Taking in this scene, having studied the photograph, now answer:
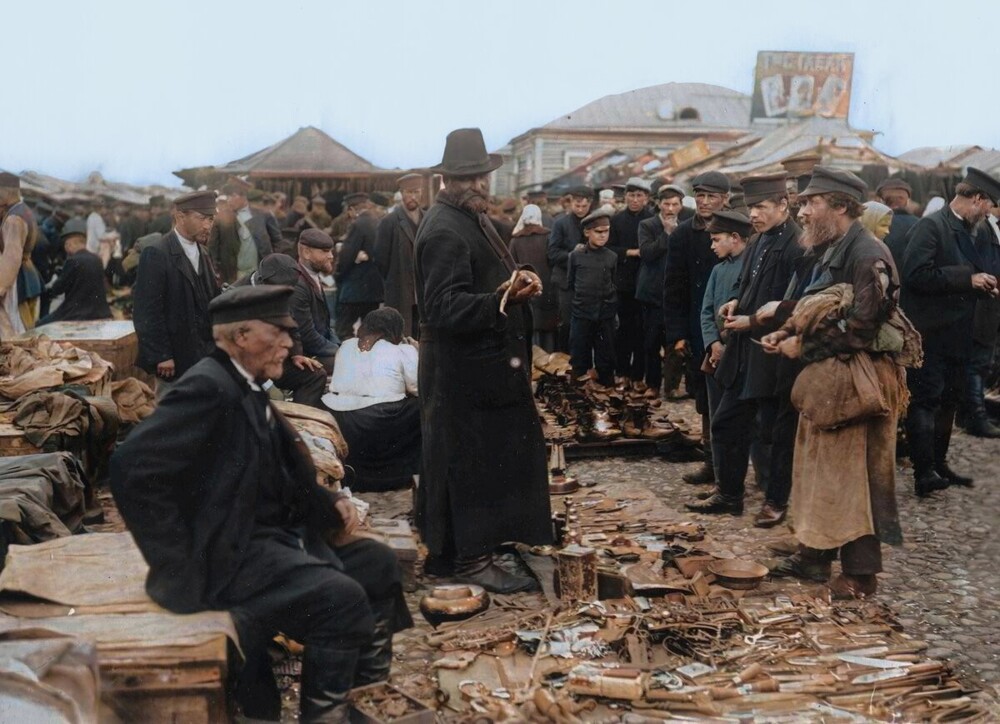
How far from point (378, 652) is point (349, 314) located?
Answer: 316 inches

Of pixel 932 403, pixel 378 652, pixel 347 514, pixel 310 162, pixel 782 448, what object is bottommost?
pixel 378 652

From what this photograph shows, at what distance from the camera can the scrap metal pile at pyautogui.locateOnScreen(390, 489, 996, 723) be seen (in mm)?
3857

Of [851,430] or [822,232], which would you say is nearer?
[851,430]

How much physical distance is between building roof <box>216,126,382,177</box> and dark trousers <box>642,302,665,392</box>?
1380 cm

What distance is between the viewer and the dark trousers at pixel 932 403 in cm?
729

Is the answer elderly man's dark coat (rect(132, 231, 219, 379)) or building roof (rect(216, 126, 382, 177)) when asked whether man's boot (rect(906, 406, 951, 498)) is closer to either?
elderly man's dark coat (rect(132, 231, 219, 379))

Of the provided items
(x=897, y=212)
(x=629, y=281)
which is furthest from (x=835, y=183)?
(x=629, y=281)

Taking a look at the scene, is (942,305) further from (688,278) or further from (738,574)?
(738,574)

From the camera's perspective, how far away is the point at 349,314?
447 inches

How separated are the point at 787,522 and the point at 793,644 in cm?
233

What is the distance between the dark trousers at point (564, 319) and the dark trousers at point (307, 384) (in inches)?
145

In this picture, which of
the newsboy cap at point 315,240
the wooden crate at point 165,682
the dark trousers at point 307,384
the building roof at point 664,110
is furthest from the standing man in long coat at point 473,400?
the building roof at point 664,110

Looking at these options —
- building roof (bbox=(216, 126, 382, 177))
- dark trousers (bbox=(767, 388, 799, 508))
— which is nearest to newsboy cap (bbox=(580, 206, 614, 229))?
dark trousers (bbox=(767, 388, 799, 508))

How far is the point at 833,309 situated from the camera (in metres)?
4.98
